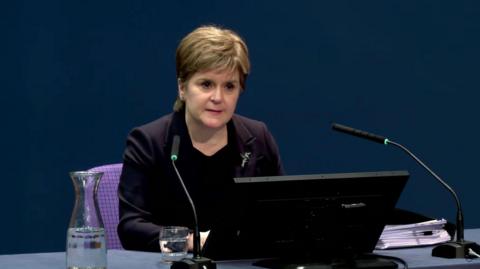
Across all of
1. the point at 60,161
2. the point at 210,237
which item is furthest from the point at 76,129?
the point at 210,237

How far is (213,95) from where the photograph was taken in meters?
2.89

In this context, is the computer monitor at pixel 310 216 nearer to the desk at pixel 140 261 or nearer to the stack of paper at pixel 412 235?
the desk at pixel 140 261

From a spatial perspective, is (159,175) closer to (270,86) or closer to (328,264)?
(328,264)

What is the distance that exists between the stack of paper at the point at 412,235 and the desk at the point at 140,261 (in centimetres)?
7

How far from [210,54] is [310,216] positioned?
0.80 m

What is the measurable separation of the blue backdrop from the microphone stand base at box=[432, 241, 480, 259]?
179 cm

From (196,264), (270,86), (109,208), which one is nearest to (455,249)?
(196,264)

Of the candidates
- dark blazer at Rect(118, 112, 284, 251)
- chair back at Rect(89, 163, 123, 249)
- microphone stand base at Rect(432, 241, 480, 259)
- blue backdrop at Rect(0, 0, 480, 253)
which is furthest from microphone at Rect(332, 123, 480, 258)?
blue backdrop at Rect(0, 0, 480, 253)

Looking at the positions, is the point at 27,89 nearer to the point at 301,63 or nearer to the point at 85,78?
the point at 85,78

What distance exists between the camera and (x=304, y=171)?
14.3 ft

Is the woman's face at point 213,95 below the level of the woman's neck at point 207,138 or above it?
above

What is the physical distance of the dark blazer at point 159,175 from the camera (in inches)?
113

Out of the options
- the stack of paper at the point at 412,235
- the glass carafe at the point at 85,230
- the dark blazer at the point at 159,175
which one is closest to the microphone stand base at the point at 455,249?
the stack of paper at the point at 412,235

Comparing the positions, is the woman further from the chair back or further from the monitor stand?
the monitor stand
